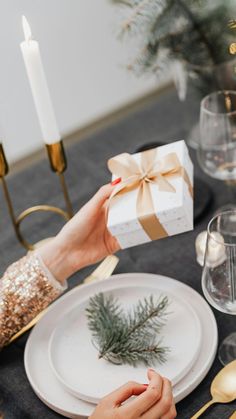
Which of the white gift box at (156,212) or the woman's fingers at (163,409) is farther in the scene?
the white gift box at (156,212)

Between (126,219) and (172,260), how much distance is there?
0.24 meters

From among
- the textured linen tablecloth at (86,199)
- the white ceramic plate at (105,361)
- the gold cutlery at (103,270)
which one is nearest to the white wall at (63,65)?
the textured linen tablecloth at (86,199)

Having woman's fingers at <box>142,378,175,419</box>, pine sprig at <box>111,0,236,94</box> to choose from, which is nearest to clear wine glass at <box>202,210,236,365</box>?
woman's fingers at <box>142,378,175,419</box>

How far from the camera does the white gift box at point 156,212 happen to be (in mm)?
961

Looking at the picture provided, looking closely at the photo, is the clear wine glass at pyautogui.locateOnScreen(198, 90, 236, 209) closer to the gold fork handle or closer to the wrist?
the wrist

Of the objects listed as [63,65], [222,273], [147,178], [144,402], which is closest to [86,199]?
[147,178]

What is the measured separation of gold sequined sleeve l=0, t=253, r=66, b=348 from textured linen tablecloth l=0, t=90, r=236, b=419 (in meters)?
0.05

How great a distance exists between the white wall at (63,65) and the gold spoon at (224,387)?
123 cm

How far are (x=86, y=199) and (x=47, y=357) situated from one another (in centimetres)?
43

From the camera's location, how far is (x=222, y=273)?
95cm

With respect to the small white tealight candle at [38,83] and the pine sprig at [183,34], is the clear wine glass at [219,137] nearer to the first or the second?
the pine sprig at [183,34]

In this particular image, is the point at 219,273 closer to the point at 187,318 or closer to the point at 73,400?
the point at 187,318

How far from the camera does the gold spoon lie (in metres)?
0.91

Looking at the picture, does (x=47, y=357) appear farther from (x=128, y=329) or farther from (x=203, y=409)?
(x=203, y=409)
